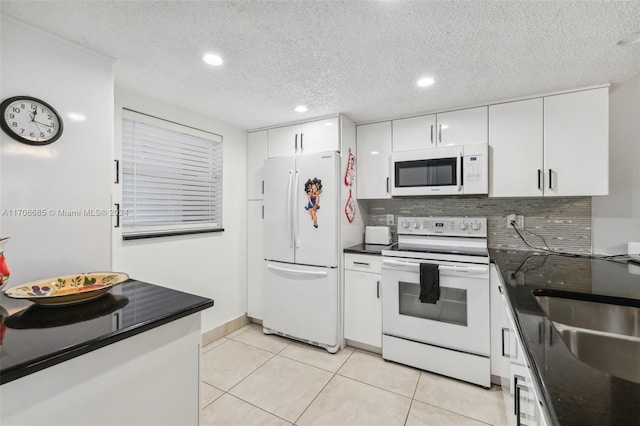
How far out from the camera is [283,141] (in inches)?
115

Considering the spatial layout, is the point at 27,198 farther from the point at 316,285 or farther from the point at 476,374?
the point at 476,374

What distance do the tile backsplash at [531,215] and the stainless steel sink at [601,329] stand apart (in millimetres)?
1317

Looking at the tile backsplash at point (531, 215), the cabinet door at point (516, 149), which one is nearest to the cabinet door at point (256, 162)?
the tile backsplash at point (531, 215)

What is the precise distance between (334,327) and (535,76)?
8.16 ft

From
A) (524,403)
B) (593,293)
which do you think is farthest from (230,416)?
(593,293)

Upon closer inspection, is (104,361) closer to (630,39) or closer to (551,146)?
(630,39)

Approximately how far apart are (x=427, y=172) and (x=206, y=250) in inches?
88.1

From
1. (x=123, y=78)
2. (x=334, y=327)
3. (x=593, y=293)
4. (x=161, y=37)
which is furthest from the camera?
(x=334, y=327)

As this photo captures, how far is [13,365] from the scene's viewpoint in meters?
0.69

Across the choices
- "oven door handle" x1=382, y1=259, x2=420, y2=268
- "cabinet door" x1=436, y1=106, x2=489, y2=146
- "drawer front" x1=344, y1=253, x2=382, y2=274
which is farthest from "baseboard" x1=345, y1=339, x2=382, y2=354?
"cabinet door" x1=436, y1=106, x2=489, y2=146

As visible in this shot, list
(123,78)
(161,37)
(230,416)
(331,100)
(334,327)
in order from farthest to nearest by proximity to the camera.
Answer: (334,327), (331,100), (123,78), (230,416), (161,37)

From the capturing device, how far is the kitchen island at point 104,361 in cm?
75

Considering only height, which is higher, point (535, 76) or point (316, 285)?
point (535, 76)

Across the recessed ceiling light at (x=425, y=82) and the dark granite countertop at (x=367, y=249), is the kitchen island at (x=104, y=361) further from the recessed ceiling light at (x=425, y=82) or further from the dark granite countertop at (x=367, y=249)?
the recessed ceiling light at (x=425, y=82)
